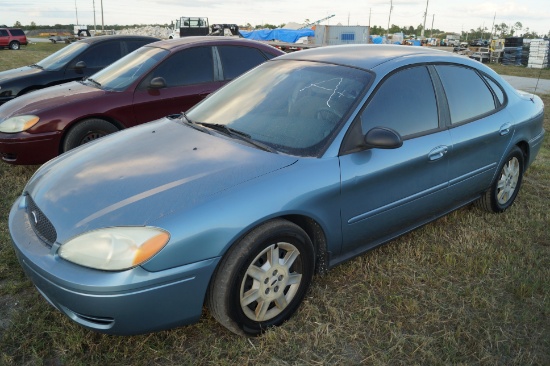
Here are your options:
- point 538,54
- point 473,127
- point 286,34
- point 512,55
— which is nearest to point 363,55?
point 473,127

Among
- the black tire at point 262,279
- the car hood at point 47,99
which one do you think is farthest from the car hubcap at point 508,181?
the car hood at point 47,99

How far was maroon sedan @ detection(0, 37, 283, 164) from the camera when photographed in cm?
479

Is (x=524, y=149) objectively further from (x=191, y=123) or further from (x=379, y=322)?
(x=191, y=123)

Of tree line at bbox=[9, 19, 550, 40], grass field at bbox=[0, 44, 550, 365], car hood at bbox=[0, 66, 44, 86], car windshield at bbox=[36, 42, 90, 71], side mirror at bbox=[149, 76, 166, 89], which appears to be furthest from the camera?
tree line at bbox=[9, 19, 550, 40]

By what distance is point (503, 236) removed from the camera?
151 inches

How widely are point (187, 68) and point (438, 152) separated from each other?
3393 mm

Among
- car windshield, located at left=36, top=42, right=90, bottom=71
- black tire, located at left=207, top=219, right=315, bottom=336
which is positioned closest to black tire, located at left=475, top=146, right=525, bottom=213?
black tire, located at left=207, top=219, right=315, bottom=336

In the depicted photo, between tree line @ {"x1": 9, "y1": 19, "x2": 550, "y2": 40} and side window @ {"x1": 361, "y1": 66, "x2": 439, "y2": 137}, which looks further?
tree line @ {"x1": 9, "y1": 19, "x2": 550, "y2": 40}

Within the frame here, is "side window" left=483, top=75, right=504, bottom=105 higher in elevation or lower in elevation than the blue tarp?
higher

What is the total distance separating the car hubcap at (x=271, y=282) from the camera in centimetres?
244

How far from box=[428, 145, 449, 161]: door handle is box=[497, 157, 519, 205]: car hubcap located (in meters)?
1.15

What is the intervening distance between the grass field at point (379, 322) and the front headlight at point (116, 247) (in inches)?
22.6

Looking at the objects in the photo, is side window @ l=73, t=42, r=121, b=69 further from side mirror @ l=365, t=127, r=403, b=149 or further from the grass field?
side mirror @ l=365, t=127, r=403, b=149

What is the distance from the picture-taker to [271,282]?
2.52 m
